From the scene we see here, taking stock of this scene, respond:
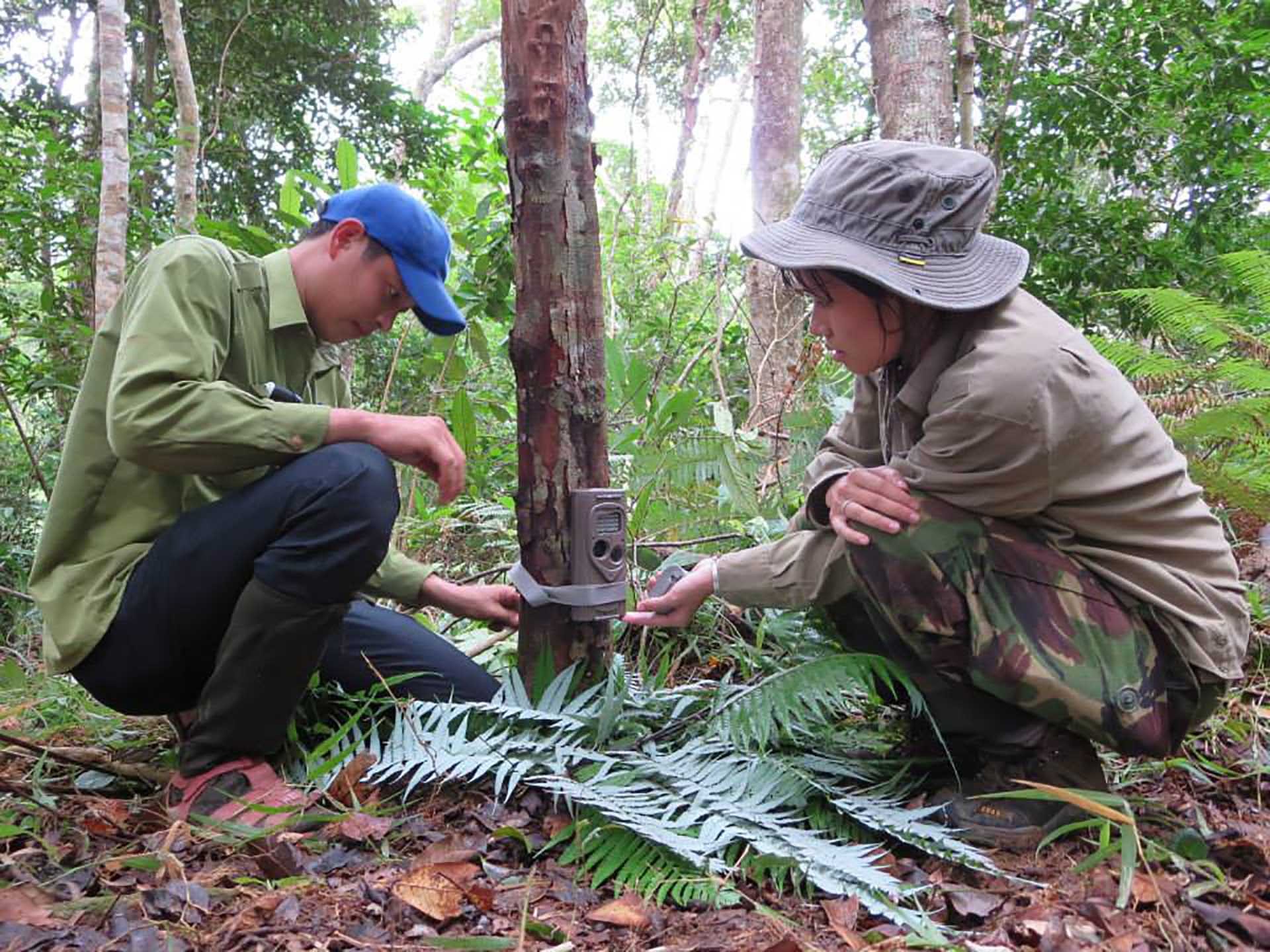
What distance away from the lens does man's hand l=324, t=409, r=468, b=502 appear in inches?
82.5

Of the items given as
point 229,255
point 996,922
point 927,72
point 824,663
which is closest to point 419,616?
point 229,255

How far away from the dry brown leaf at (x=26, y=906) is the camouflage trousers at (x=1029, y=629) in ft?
5.13

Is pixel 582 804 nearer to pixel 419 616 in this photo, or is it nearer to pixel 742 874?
pixel 742 874

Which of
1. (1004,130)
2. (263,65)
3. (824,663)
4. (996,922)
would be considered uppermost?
(263,65)

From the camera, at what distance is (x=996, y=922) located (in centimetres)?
155

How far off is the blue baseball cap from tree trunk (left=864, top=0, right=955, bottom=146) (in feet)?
10.2

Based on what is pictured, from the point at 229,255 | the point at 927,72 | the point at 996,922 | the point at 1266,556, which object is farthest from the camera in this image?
the point at 927,72

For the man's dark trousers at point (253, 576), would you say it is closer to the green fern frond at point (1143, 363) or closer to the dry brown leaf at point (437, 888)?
the dry brown leaf at point (437, 888)

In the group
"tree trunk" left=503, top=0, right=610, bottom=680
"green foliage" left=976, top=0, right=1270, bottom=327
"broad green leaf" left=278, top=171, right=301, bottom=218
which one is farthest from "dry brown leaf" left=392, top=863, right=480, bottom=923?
"green foliage" left=976, top=0, right=1270, bottom=327

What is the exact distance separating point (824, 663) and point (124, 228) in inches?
203

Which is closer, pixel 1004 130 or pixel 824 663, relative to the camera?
pixel 824 663

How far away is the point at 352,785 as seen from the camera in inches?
81.5

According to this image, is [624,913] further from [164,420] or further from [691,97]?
[691,97]

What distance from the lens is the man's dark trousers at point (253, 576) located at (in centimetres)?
201
